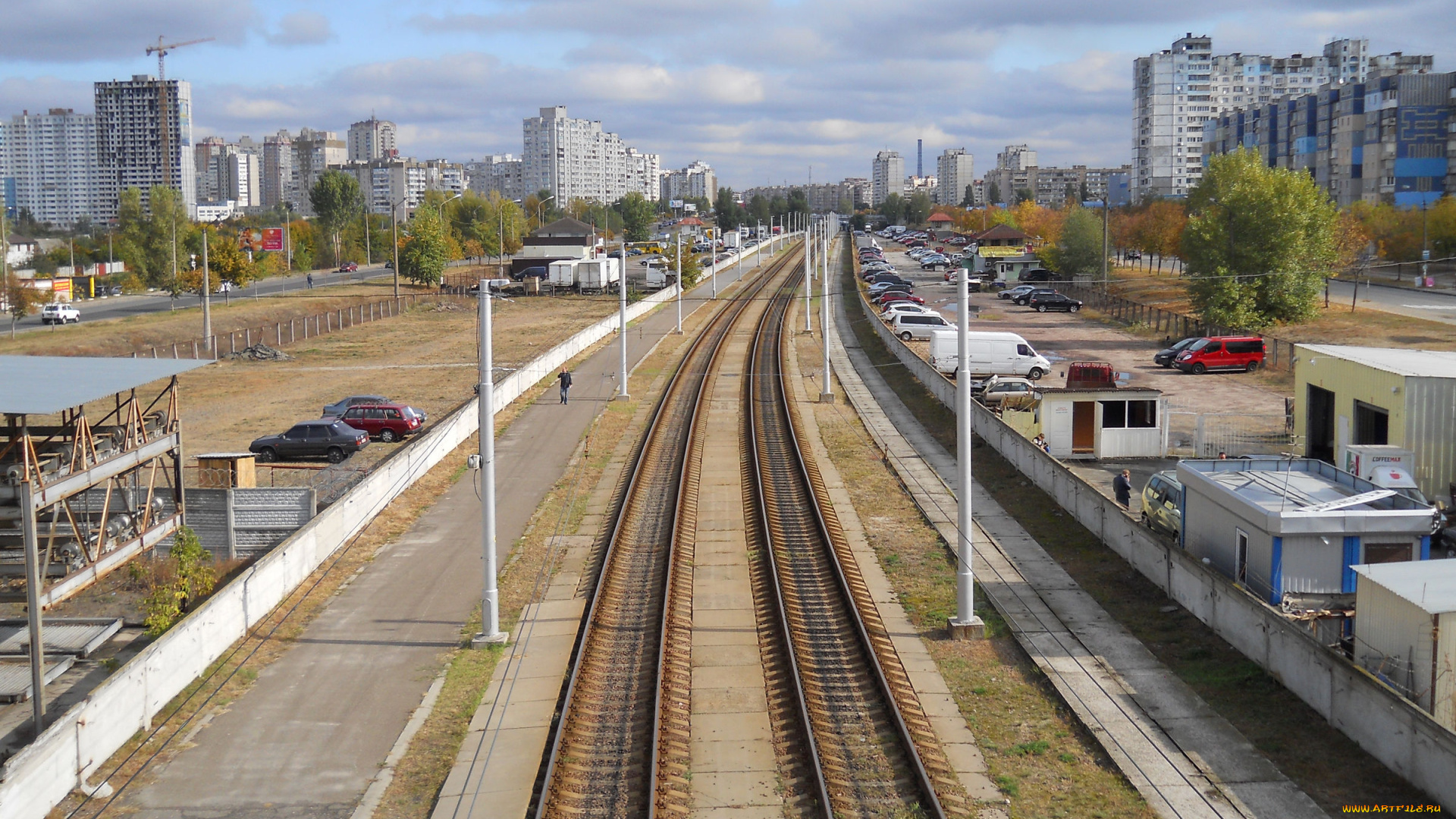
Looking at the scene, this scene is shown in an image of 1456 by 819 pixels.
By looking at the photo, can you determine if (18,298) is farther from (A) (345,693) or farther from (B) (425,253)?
(A) (345,693)

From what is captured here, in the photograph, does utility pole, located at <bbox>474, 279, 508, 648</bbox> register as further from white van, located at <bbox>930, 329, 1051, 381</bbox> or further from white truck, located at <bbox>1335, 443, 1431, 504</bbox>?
white van, located at <bbox>930, 329, 1051, 381</bbox>

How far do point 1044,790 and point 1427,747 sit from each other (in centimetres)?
335

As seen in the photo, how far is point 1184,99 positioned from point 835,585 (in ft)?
525

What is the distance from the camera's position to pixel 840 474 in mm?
27141

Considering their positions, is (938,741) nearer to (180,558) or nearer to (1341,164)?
(180,558)

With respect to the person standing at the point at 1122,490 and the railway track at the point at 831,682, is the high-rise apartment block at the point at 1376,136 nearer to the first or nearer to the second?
the person standing at the point at 1122,490

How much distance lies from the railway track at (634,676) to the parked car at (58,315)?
46982mm

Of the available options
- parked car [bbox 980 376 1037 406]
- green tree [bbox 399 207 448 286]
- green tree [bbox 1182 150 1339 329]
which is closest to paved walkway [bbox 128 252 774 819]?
parked car [bbox 980 376 1037 406]

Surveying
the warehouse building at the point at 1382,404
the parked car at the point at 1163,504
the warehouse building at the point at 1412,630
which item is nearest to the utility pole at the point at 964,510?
the warehouse building at the point at 1412,630

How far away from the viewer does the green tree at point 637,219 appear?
454ft

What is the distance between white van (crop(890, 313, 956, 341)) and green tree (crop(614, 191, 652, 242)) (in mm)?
85068

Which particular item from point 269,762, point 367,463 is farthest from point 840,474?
point 269,762

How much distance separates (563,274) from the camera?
84.2 metres

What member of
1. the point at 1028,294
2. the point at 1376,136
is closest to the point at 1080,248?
the point at 1028,294
